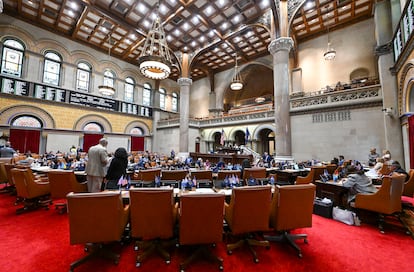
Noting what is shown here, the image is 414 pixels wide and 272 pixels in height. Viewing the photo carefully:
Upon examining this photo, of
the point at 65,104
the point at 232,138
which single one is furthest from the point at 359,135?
the point at 65,104

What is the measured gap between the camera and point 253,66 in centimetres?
1823

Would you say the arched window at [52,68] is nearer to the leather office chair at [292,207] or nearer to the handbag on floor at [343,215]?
the leather office chair at [292,207]

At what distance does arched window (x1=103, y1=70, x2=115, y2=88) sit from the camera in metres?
15.7

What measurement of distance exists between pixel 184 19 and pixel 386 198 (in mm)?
13764

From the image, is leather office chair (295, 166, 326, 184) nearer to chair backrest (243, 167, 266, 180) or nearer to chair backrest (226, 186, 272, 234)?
chair backrest (243, 167, 266, 180)

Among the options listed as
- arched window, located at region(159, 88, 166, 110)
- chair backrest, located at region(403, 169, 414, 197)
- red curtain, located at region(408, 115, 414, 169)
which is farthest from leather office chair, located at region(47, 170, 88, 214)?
arched window, located at region(159, 88, 166, 110)

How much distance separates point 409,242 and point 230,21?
45.0 feet

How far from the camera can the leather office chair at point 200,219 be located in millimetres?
2146

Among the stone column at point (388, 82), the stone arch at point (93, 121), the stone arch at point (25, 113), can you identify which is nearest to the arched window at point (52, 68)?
the stone arch at point (25, 113)

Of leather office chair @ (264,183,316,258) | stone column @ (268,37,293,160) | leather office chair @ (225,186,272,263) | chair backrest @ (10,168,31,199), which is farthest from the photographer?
stone column @ (268,37,293,160)

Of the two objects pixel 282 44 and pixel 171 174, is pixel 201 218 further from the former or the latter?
pixel 282 44

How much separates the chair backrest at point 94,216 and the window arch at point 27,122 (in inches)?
547

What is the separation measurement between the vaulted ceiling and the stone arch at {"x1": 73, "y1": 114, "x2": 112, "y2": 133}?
611cm

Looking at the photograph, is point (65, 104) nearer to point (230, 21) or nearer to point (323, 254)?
point (230, 21)
